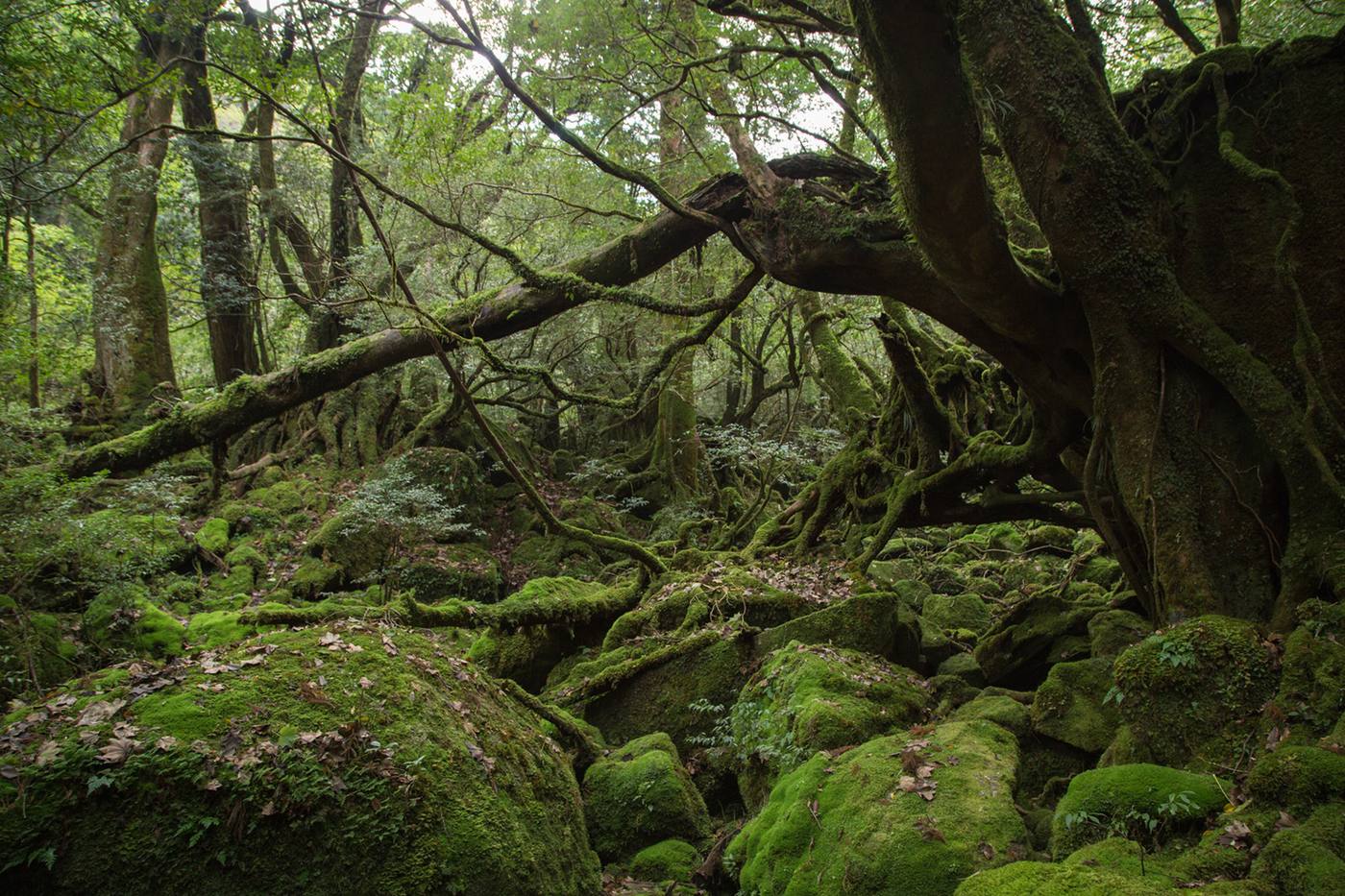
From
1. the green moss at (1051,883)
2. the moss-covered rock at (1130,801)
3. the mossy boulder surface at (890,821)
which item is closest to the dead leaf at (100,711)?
the mossy boulder surface at (890,821)

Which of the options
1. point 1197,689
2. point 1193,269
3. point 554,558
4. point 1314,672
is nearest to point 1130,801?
point 1197,689

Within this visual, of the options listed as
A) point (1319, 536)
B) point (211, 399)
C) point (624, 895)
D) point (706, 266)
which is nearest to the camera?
point (1319, 536)

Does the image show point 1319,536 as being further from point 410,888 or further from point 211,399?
point 211,399

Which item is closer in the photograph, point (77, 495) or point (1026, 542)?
point (77, 495)

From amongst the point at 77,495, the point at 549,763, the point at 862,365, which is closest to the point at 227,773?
the point at 549,763

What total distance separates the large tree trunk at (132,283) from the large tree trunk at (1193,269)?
14.3 metres

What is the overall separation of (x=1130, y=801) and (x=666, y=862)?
9.05 ft

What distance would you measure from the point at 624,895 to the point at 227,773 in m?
2.40

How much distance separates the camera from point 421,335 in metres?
8.45

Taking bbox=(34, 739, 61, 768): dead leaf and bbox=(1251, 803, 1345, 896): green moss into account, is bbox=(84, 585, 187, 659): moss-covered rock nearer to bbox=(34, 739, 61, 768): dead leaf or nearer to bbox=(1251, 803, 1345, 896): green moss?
bbox=(34, 739, 61, 768): dead leaf

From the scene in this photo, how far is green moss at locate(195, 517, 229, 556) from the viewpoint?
36.5ft

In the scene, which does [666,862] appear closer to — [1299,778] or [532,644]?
[1299,778]

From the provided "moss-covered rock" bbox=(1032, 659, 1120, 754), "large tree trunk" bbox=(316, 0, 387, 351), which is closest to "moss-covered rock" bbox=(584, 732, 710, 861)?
"moss-covered rock" bbox=(1032, 659, 1120, 754)

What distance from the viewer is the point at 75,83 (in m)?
7.73
